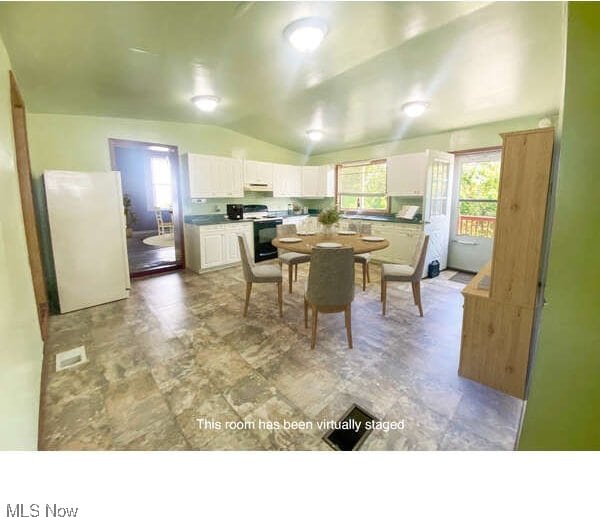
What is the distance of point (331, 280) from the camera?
224 centimetres

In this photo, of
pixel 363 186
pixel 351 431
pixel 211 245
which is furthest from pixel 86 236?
pixel 363 186

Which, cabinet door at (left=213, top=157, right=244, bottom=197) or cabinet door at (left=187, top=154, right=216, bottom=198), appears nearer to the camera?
cabinet door at (left=187, top=154, right=216, bottom=198)

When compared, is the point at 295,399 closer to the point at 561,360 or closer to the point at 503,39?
the point at 561,360

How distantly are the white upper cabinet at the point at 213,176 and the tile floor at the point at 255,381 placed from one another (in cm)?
231

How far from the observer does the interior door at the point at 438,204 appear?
4254 millimetres

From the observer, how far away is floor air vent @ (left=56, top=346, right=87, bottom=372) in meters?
2.16

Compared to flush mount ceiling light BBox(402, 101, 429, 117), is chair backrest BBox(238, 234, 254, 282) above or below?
below

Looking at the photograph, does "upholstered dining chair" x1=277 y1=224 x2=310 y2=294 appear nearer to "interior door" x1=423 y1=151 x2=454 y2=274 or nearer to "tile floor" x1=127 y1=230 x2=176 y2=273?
"interior door" x1=423 y1=151 x2=454 y2=274

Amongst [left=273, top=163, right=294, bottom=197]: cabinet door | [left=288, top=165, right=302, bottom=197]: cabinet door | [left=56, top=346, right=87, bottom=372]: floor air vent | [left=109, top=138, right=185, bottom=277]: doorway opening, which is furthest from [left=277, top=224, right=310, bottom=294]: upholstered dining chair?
[left=109, top=138, right=185, bottom=277]: doorway opening

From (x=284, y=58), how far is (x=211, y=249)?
3045 millimetres

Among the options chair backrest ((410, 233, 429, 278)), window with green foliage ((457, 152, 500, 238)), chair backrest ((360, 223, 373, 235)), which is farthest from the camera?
window with green foliage ((457, 152, 500, 238))

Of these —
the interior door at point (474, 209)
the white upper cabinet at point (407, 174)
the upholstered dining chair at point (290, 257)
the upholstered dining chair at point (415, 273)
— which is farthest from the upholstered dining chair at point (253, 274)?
the interior door at point (474, 209)

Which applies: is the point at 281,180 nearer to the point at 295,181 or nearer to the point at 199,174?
the point at 295,181

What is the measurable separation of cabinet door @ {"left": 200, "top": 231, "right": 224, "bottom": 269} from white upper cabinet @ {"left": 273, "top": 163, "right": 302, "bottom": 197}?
1.81m
